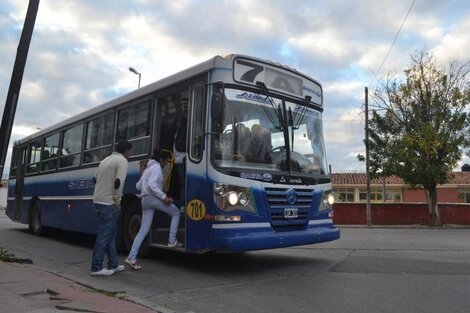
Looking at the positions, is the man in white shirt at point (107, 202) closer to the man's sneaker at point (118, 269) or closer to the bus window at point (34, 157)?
the man's sneaker at point (118, 269)

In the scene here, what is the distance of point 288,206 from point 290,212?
11cm

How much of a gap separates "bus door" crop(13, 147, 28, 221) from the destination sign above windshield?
33.6 feet

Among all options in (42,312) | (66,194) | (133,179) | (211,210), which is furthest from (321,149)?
(66,194)

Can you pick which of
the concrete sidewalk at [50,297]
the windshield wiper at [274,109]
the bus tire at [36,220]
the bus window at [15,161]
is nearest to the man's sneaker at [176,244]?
the concrete sidewalk at [50,297]

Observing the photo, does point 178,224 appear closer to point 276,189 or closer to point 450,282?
point 276,189

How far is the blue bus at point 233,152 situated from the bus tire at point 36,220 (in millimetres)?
5050

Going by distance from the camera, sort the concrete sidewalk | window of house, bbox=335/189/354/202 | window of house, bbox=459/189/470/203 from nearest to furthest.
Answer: the concrete sidewalk → window of house, bbox=459/189/470/203 → window of house, bbox=335/189/354/202

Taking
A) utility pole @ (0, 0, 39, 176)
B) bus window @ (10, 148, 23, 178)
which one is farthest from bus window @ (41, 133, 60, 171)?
utility pole @ (0, 0, 39, 176)

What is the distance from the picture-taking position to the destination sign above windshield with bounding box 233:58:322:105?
312 inches

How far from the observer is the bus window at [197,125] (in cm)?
764

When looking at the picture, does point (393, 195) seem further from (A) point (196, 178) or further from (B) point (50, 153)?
(A) point (196, 178)

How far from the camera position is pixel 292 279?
7.41 metres

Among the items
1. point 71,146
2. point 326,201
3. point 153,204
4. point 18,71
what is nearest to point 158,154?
point 153,204

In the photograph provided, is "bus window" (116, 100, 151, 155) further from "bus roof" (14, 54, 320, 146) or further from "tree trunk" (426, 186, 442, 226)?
"tree trunk" (426, 186, 442, 226)
